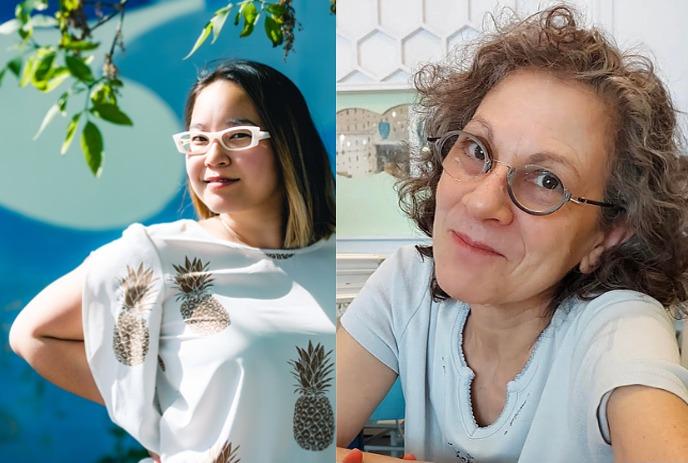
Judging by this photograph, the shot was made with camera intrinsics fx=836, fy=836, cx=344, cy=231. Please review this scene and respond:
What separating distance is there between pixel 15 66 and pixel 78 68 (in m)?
0.11

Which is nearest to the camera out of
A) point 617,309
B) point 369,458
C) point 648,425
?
point 648,425

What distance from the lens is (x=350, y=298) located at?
1.28m

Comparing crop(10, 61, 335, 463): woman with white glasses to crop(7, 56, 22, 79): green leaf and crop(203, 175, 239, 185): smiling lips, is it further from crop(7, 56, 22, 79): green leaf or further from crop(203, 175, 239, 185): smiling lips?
crop(7, 56, 22, 79): green leaf

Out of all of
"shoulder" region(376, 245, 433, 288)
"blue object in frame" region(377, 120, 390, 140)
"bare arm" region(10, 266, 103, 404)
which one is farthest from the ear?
"bare arm" region(10, 266, 103, 404)

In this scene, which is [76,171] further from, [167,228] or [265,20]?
[265,20]

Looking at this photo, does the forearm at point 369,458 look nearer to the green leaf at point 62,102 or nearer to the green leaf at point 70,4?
the green leaf at point 62,102

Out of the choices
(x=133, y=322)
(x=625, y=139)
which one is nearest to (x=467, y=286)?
(x=625, y=139)

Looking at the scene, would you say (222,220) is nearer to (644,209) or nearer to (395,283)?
(395,283)

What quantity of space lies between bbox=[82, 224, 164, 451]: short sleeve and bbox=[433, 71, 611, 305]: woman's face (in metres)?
0.46

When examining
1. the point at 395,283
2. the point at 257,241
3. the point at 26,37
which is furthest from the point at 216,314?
the point at 26,37


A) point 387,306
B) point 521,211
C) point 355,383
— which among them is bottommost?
point 355,383

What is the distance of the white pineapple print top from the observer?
1.26m

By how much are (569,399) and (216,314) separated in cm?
53

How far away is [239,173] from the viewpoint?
1254mm
